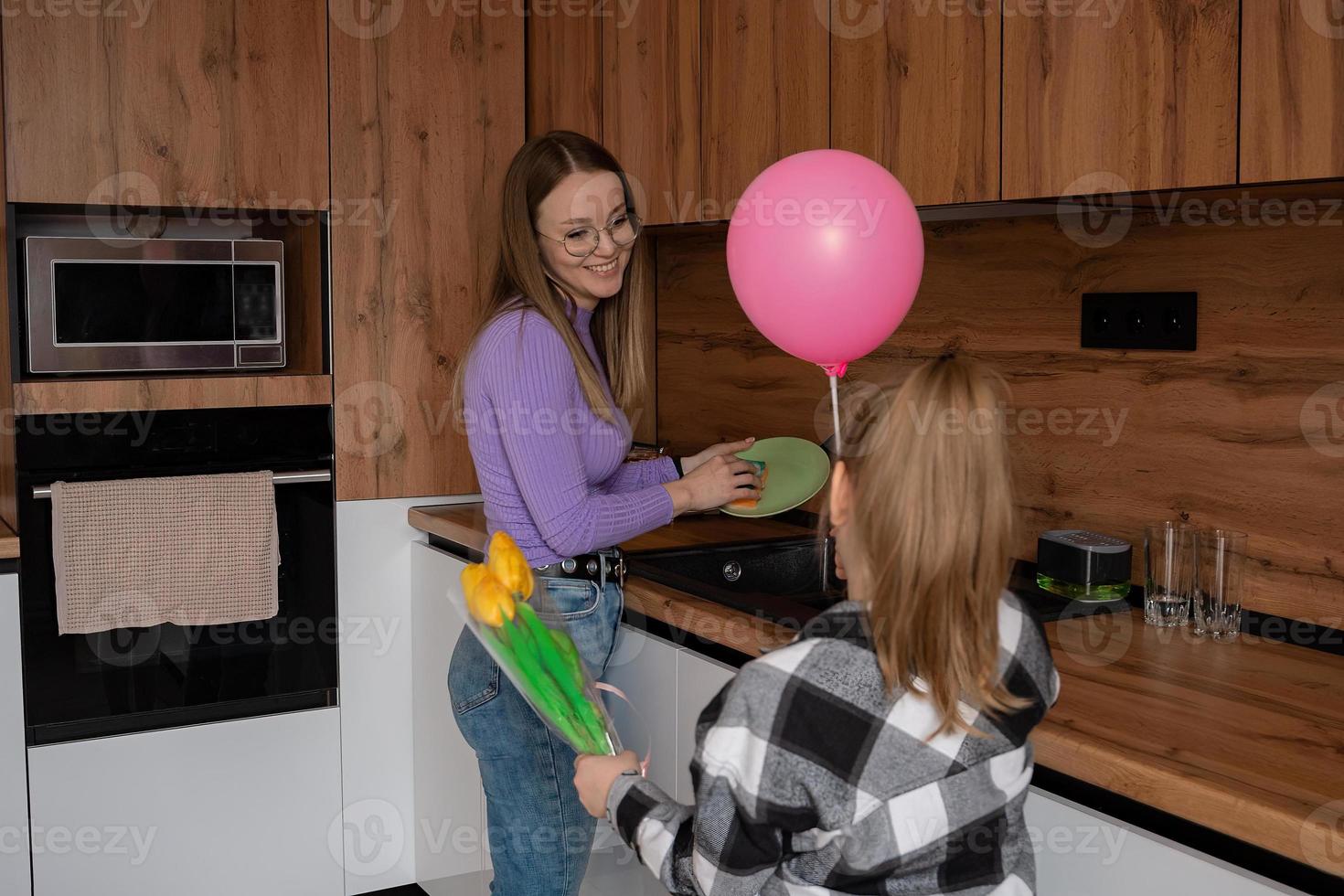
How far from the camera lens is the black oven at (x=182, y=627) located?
248 centimetres

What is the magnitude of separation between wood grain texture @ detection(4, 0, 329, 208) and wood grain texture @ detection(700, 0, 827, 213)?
2.92 feet

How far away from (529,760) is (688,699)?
249 millimetres

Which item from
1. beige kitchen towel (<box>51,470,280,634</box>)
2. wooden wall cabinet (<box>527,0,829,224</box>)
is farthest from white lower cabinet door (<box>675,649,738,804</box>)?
beige kitchen towel (<box>51,470,280,634</box>)

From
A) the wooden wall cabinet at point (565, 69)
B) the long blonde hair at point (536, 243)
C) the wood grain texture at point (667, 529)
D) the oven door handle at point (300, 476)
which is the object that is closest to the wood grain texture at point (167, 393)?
the oven door handle at point (300, 476)

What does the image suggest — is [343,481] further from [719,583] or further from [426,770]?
[719,583]

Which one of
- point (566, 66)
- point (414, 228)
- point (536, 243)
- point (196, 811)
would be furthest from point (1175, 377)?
point (196, 811)

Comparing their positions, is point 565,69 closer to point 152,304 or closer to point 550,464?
point 152,304

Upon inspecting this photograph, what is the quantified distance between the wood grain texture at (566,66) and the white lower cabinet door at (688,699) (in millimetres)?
1275

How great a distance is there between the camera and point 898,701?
1.00m

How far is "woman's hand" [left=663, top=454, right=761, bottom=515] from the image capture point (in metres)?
1.94

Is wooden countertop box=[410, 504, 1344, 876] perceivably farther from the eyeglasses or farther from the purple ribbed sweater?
the eyeglasses

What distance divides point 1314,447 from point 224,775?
2.15m

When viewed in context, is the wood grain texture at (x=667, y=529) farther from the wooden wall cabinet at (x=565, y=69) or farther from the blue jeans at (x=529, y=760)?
the wooden wall cabinet at (x=565, y=69)

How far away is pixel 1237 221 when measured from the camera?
1752 mm
